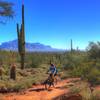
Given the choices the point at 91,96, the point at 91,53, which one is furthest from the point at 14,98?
the point at 91,53

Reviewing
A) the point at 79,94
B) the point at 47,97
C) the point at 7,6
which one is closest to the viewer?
the point at 79,94

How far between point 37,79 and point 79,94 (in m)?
10.2

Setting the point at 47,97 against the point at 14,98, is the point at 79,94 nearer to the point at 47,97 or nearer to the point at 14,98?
the point at 47,97

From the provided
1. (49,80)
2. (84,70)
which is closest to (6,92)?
(49,80)

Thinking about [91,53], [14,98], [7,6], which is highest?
[7,6]

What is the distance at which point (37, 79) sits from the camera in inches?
1048

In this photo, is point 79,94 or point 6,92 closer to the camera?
point 79,94

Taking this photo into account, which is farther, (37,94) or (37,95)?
(37,94)

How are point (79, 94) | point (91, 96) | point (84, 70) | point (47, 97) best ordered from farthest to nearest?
point (84, 70) < point (47, 97) < point (79, 94) < point (91, 96)

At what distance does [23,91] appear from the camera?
2203 centimetres

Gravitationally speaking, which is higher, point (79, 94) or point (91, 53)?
point (91, 53)

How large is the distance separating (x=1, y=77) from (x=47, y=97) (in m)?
8.84

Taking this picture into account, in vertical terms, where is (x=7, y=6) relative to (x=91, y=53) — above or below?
above

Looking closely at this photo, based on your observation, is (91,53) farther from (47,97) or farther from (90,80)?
(47,97)
